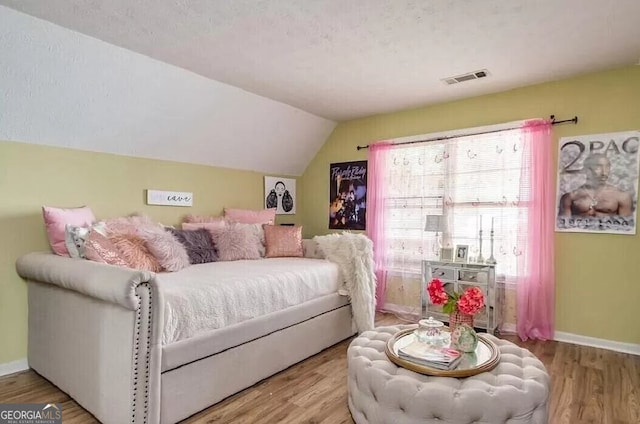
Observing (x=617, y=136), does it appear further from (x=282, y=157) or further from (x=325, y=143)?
(x=282, y=157)

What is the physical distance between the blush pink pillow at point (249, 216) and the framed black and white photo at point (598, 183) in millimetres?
2839

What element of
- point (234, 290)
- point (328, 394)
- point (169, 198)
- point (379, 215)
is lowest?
point (328, 394)

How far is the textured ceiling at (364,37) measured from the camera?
6.44ft

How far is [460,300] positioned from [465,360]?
0.93ft

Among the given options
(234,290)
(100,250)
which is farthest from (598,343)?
(100,250)

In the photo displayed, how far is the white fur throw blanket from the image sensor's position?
10.3ft

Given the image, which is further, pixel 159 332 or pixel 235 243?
pixel 235 243

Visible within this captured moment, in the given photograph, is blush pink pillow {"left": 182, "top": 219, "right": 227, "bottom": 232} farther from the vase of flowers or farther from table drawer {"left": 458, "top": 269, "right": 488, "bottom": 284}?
table drawer {"left": 458, "top": 269, "right": 488, "bottom": 284}

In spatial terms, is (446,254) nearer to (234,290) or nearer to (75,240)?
(234,290)

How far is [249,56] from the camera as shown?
259 cm

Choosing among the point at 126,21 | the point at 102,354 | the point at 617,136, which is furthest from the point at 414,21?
the point at 102,354

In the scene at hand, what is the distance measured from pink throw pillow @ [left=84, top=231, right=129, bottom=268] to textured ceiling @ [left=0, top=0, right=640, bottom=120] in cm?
128

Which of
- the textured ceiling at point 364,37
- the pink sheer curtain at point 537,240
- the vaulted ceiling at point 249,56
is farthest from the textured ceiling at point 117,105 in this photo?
the pink sheer curtain at point 537,240

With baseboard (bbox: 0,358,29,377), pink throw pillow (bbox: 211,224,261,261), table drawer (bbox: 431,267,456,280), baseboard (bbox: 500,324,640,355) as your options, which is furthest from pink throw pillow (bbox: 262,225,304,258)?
baseboard (bbox: 500,324,640,355)
